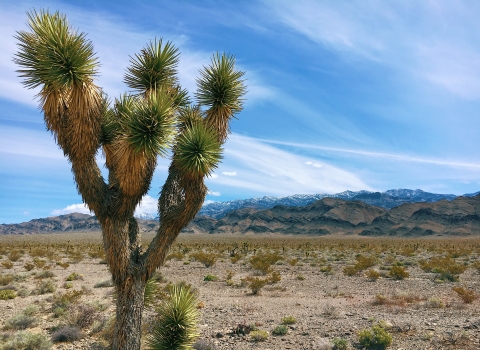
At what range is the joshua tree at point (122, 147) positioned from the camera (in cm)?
698

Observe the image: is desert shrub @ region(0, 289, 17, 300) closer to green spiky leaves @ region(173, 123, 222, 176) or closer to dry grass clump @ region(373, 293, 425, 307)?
green spiky leaves @ region(173, 123, 222, 176)

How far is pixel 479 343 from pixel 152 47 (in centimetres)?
1001

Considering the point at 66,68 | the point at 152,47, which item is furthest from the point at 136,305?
the point at 152,47

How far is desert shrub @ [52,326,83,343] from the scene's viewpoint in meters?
9.94

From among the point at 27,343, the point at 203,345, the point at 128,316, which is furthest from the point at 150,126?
the point at 27,343

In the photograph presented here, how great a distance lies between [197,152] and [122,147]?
1.35 m

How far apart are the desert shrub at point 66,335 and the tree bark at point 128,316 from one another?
306 cm

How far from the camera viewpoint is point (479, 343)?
889 cm

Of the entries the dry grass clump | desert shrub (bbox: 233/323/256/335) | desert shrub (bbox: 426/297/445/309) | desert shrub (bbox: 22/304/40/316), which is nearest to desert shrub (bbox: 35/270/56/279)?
desert shrub (bbox: 22/304/40/316)

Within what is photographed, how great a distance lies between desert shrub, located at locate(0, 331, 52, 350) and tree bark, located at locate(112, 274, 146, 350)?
104 inches

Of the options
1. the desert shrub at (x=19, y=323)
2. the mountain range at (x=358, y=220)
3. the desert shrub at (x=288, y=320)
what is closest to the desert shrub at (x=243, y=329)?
the desert shrub at (x=288, y=320)

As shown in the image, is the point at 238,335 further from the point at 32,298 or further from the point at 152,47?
the point at 32,298

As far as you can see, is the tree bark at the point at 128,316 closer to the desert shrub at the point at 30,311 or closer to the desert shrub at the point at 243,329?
the desert shrub at the point at 243,329

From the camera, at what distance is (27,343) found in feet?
29.7
